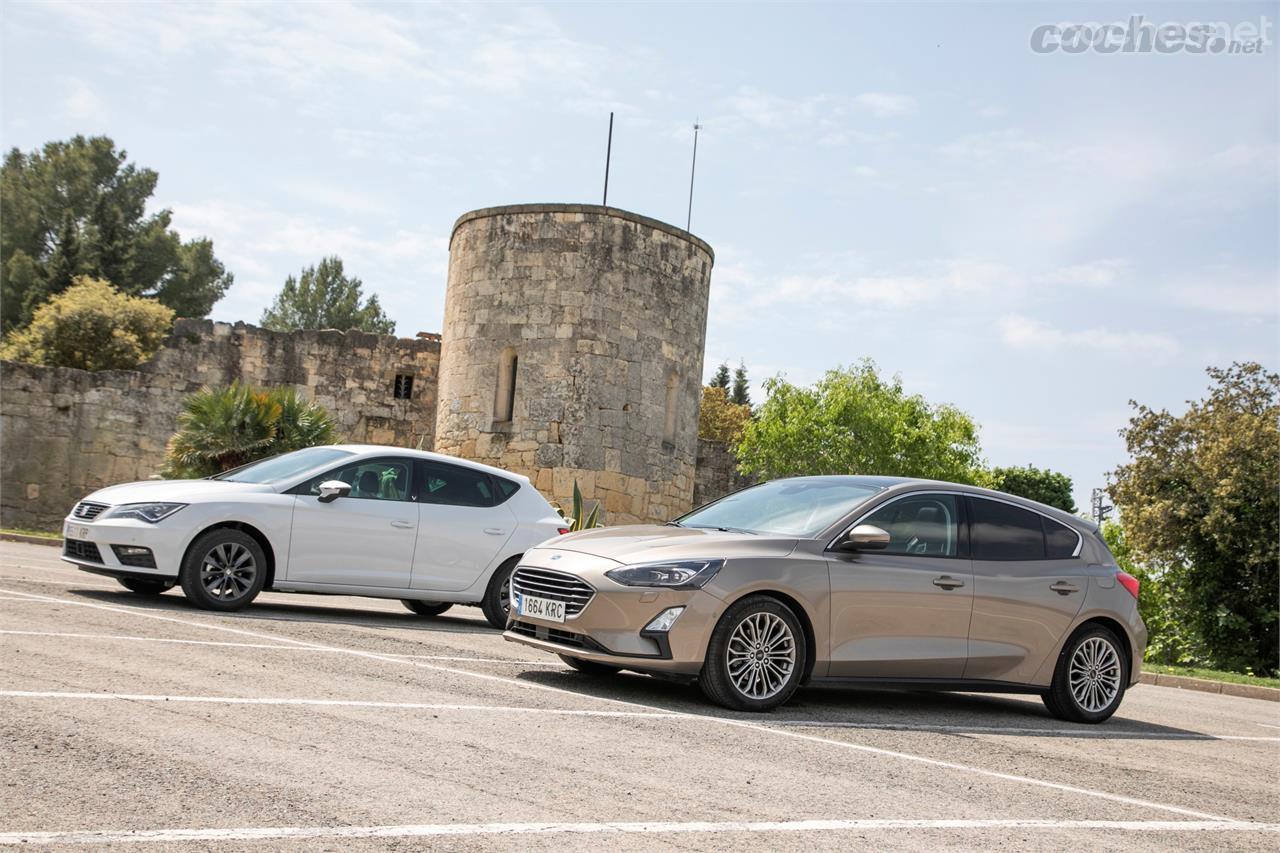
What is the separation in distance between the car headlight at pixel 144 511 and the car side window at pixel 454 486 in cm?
229

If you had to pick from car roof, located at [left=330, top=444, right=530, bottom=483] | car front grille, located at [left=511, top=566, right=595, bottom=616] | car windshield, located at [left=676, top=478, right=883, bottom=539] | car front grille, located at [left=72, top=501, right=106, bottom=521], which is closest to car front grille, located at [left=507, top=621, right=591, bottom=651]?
car front grille, located at [left=511, top=566, right=595, bottom=616]

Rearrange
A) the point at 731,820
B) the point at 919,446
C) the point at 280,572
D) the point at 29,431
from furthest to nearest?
the point at 919,446 < the point at 29,431 < the point at 280,572 < the point at 731,820

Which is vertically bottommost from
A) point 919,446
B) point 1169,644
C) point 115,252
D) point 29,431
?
point 1169,644

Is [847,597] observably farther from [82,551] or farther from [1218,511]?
[1218,511]

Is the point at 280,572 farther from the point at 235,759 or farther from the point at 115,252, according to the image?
the point at 115,252

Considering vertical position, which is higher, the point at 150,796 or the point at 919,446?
the point at 919,446

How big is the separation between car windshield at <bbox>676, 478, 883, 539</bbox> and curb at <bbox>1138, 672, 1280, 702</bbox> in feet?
32.4

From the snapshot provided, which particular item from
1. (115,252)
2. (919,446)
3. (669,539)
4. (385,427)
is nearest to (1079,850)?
(669,539)

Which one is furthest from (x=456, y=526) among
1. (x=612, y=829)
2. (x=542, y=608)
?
(x=612, y=829)

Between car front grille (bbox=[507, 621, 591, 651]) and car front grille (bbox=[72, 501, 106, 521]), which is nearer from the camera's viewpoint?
car front grille (bbox=[507, 621, 591, 651])

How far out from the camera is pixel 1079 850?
5.10 meters

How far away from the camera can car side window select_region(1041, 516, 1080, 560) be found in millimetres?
9609

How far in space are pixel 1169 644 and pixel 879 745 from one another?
26.4 m

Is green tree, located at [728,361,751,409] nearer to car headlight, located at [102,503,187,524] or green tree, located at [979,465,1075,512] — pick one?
green tree, located at [979,465,1075,512]
